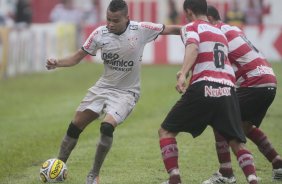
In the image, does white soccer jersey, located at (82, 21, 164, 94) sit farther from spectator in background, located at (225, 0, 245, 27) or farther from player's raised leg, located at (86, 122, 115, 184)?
spectator in background, located at (225, 0, 245, 27)

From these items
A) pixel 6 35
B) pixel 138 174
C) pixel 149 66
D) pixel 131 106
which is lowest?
pixel 149 66

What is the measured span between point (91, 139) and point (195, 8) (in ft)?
17.7

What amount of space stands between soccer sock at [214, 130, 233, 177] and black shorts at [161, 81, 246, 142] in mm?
784

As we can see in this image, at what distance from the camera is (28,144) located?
526 inches

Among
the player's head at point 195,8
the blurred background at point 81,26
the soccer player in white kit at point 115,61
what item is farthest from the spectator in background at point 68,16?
the player's head at point 195,8

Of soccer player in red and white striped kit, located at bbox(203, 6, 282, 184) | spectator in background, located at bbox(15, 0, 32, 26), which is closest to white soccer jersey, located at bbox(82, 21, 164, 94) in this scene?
soccer player in red and white striped kit, located at bbox(203, 6, 282, 184)

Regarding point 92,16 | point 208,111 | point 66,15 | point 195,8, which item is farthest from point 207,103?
point 92,16

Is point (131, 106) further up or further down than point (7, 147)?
further up

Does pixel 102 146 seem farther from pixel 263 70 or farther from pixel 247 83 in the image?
pixel 263 70

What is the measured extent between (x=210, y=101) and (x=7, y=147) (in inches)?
199

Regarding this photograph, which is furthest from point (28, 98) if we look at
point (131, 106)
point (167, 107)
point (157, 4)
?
point (157, 4)

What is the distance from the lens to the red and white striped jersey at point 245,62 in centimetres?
989

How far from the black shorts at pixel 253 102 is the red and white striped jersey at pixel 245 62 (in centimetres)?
8

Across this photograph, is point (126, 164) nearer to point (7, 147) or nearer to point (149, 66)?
point (7, 147)
